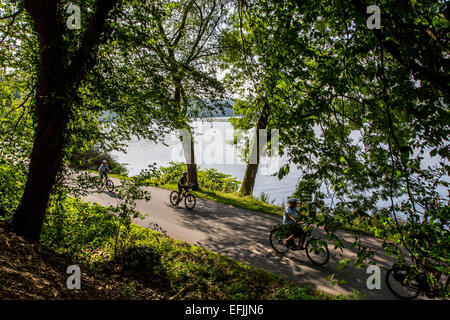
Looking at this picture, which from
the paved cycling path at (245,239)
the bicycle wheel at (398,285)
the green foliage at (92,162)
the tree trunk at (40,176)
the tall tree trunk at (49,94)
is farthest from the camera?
the paved cycling path at (245,239)

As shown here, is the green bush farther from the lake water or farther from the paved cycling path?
the lake water

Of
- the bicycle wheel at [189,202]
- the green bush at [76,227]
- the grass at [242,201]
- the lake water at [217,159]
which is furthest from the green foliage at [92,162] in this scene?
the lake water at [217,159]

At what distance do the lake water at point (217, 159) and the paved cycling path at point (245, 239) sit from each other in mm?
4424

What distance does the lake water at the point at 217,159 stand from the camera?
2201 cm

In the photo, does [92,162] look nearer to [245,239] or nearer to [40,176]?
[40,176]

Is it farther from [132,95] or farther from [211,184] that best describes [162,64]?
[211,184]

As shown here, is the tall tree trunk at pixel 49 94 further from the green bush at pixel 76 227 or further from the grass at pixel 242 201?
the grass at pixel 242 201

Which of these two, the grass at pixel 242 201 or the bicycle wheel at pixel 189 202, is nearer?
the bicycle wheel at pixel 189 202

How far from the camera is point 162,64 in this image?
7750 millimetres

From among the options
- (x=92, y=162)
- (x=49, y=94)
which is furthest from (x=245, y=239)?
(x=49, y=94)

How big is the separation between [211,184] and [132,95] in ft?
48.1

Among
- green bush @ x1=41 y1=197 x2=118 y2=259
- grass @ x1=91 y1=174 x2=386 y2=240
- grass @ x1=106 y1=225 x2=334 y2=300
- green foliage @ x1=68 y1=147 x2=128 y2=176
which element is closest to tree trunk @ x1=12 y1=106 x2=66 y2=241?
green bush @ x1=41 y1=197 x2=118 y2=259

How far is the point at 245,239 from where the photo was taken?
9727 mm
